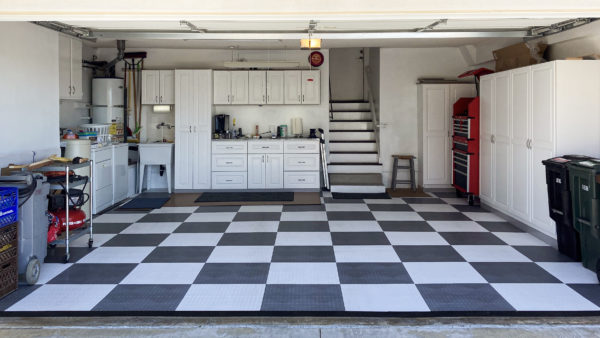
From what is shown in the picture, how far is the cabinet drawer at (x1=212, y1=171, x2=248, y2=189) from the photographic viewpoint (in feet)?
28.4

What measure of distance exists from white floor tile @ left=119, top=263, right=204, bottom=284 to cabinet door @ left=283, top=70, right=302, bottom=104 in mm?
4966

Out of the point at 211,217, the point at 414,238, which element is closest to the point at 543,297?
the point at 414,238

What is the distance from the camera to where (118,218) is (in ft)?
21.4

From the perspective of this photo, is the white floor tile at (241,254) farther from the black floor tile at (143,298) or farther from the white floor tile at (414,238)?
the white floor tile at (414,238)

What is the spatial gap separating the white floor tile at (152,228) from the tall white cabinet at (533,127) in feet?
13.8

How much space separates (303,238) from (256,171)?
3.40 meters

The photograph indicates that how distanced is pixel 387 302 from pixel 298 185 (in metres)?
5.26

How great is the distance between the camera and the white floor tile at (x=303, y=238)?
522 centimetres

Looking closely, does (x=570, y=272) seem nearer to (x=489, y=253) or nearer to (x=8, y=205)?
(x=489, y=253)

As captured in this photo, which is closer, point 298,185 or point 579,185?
point 579,185

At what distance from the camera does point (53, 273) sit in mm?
4191

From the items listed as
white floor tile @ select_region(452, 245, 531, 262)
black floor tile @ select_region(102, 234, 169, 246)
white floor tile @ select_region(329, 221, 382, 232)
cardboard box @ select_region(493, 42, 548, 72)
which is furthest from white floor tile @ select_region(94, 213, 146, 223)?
cardboard box @ select_region(493, 42, 548, 72)

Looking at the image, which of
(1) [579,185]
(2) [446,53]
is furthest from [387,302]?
(2) [446,53]

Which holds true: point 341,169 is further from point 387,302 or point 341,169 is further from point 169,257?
point 387,302
